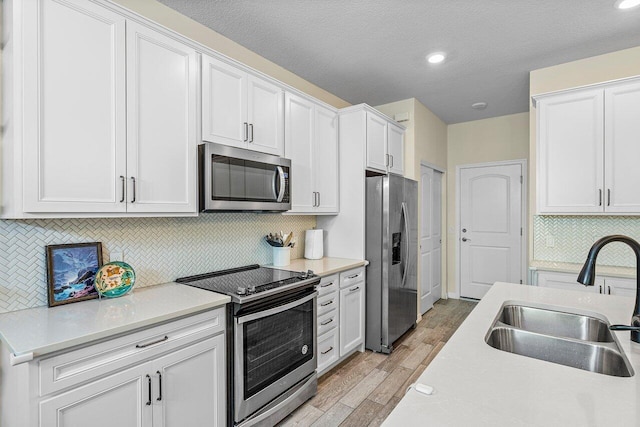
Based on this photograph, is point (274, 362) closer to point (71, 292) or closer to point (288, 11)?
point (71, 292)

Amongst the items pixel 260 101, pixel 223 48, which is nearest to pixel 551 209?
pixel 260 101

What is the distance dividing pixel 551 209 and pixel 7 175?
3948 millimetres

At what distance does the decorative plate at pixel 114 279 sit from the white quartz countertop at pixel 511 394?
5.49 feet

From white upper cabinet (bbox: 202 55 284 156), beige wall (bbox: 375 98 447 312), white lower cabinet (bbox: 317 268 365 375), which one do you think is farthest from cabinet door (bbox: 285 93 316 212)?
beige wall (bbox: 375 98 447 312)

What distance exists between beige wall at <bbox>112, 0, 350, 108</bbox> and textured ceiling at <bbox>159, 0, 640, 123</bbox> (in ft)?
0.18

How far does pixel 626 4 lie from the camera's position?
7.27ft

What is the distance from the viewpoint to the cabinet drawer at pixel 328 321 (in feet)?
8.63

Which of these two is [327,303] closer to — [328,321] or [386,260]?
[328,321]

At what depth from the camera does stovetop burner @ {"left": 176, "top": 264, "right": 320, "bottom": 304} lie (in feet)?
6.23

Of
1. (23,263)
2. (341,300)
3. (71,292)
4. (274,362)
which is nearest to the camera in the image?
(23,263)

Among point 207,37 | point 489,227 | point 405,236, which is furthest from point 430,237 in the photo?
point 207,37

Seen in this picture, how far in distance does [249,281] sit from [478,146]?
4361mm

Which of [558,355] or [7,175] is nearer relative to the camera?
[558,355]

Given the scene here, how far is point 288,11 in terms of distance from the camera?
7.48 ft
